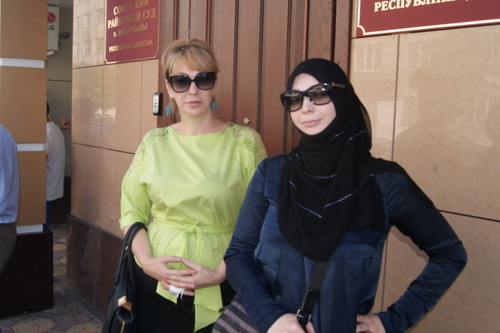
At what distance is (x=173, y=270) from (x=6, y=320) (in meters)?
3.35

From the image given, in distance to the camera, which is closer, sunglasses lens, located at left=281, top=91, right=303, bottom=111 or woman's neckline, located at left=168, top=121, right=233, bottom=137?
sunglasses lens, located at left=281, top=91, right=303, bottom=111

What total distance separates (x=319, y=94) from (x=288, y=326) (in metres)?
0.75

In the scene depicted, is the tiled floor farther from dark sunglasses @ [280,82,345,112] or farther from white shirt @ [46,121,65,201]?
dark sunglasses @ [280,82,345,112]

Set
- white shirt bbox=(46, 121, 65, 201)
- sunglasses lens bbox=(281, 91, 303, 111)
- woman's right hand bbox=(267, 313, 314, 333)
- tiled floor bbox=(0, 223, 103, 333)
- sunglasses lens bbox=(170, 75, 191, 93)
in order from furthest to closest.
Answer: white shirt bbox=(46, 121, 65, 201)
tiled floor bbox=(0, 223, 103, 333)
sunglasses lens bbox=(170, 75, 191, 93)
sunglasses lens bbox=(281, 91, 303, 111)
woman's right hand bbox=(267, 313, 314, 333)

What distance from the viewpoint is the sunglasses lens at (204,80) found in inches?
95.3

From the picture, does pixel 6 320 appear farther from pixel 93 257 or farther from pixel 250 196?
pixel 250 196

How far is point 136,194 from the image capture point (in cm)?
255

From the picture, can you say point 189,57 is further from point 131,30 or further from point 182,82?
point 131,30

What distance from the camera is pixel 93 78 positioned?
17.5 feet

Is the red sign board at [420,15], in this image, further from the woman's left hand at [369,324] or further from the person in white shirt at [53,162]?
the person in white shirt at [53,162]

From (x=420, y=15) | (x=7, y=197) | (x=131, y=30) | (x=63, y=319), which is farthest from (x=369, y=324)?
(x=63, y=319)

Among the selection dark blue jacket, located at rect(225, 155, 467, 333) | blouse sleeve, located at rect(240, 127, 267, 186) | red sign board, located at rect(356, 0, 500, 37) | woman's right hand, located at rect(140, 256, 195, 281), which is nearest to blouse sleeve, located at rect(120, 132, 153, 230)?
woman's right hand, located at rect(140, 256, 195, 281)

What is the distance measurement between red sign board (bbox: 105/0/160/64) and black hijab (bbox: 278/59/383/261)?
2.84m

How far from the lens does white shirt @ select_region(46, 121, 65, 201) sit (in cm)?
716
